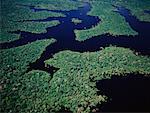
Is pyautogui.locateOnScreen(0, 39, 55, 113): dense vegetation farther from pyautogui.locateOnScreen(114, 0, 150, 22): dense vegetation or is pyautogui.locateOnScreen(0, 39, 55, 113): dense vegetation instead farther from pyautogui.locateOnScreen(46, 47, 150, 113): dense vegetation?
pyautogui.locateOnScreen(114, 0, 150, 22): dense vegetation

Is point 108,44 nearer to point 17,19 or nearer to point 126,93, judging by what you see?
point 126,93

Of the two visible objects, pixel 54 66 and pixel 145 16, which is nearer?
pixel 54 66

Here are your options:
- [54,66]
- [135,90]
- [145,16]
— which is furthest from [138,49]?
[145,16]

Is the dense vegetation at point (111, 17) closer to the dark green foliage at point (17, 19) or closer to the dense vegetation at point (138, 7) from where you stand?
the dense vegetation at point (138, 7)

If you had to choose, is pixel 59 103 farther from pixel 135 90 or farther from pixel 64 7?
pixel 64 7

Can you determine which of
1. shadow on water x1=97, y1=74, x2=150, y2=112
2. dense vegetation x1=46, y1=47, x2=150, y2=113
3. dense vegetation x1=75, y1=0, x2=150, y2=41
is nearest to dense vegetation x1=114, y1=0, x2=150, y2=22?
dense vegetation x1=75, y1=0, x2=150, y2=41

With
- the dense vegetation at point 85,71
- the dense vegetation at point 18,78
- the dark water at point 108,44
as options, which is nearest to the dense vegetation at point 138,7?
the dark water at point 108,44
